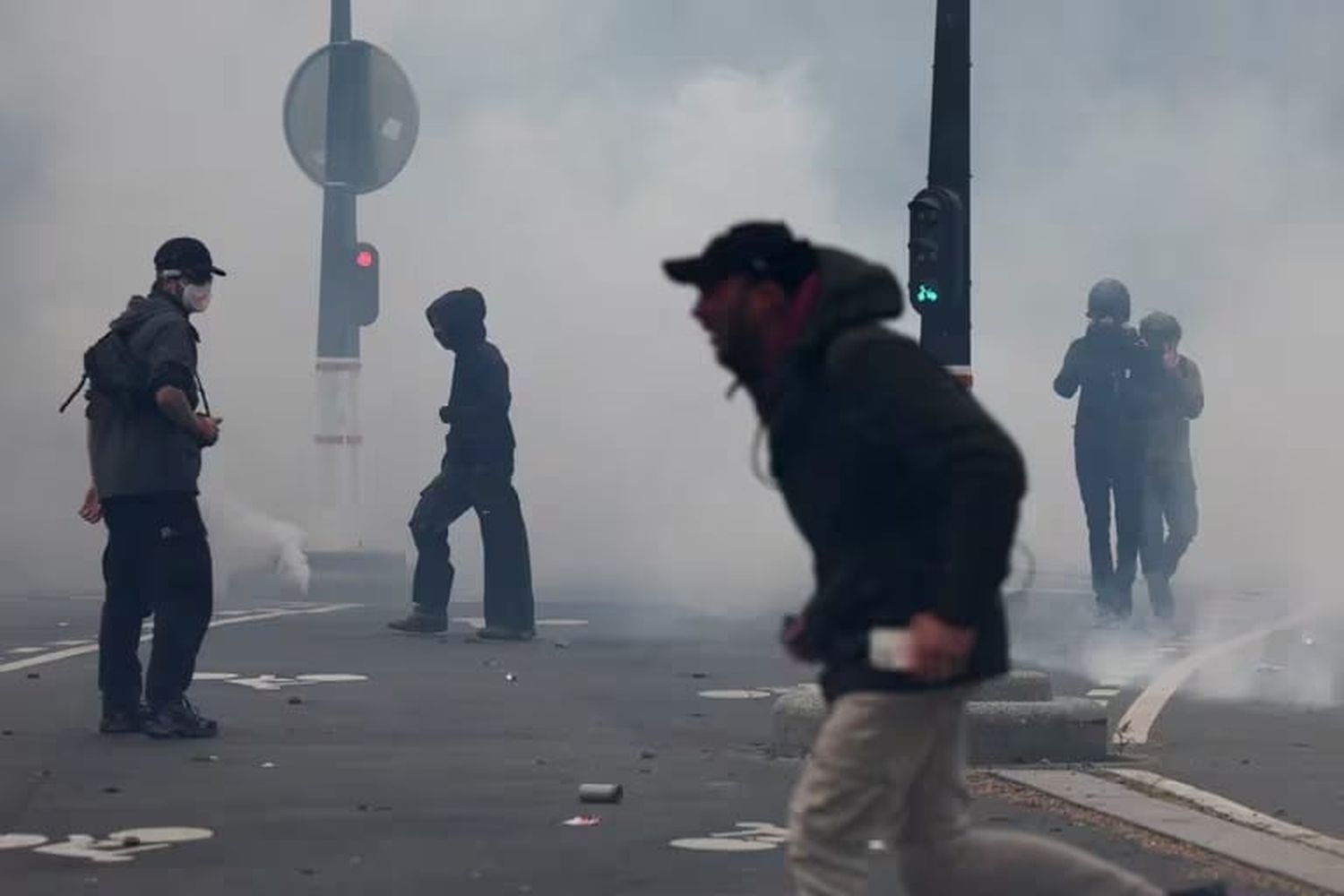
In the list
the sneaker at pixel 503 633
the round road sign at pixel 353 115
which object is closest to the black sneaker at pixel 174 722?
the sneaker at pixel 503 633

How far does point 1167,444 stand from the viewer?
21.3m

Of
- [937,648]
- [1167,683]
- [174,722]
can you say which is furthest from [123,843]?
[1167,683]

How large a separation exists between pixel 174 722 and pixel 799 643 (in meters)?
6.17

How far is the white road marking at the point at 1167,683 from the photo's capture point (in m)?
12.7

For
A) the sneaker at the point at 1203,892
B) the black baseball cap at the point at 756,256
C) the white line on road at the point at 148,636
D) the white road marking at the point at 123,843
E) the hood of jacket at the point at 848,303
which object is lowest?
the white road marking at the point at 123,843

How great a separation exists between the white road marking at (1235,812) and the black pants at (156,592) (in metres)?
3.27

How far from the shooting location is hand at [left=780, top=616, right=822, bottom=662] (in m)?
6.07

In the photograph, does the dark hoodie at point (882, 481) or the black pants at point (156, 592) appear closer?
the dark hoodie at point (882, 481)

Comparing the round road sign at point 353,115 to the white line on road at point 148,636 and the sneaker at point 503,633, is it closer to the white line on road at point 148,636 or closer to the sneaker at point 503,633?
the white line on road at point 148,636

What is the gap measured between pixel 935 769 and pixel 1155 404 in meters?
15.3

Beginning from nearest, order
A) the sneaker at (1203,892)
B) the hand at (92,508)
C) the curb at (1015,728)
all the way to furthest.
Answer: the sneaker at (1203,892) < the curb at (1015,728) < the hand at (92,508)

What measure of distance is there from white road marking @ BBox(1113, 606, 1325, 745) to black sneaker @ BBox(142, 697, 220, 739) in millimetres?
3294

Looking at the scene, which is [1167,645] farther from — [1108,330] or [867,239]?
[867,239]

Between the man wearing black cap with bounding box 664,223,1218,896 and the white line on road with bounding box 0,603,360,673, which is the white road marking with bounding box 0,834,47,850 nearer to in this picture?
→ the man wearing black cap with bounding box 664,223,1218,896
